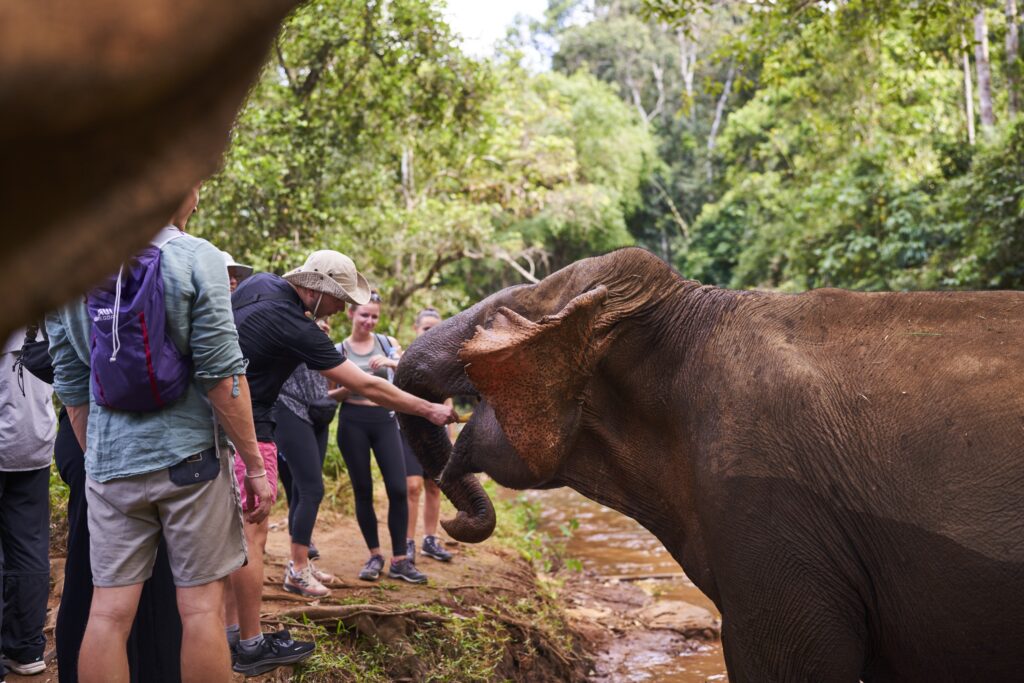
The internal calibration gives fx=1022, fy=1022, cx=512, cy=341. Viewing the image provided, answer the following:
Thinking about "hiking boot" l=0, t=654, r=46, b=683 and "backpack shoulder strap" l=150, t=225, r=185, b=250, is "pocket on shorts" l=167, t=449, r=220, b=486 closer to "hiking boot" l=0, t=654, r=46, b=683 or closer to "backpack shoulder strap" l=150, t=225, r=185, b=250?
"backpack shoulder strap" l=150, t=225, r=185, b=250

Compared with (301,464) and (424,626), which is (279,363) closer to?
(301,464)

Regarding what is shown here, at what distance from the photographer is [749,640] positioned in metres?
3.43

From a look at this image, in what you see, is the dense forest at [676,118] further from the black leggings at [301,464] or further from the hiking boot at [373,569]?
the hiking boot at [373,569]

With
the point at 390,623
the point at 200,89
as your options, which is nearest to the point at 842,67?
the point at 390,623

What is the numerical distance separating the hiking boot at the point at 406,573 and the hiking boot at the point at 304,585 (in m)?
0.62

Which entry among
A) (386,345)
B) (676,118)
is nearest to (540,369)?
(386,345)

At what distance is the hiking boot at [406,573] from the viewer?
6.89 metres

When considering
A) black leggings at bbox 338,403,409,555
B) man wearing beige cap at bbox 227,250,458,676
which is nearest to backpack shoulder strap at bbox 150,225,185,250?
man wearing beige cap at bbox 227,250,458,676

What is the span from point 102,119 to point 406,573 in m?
6.50

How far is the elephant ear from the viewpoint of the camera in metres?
3.83

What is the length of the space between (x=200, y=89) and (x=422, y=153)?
16.7 meters

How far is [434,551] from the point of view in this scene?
25.9ft

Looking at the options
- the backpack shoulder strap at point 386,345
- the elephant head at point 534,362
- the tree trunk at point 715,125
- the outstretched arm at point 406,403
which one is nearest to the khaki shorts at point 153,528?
the outstretched arm at point 406,403

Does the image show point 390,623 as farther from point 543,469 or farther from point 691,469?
point 691,469
